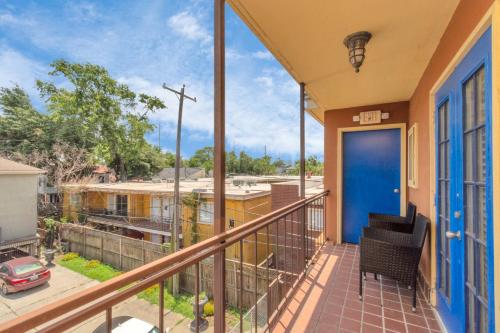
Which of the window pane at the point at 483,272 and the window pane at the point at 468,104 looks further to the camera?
the window pane at the point at 468,104

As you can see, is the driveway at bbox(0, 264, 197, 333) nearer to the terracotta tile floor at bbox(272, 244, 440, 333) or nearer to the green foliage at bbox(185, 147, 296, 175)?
the terracotta tile floor at bbox(272, 244, 440, 333)

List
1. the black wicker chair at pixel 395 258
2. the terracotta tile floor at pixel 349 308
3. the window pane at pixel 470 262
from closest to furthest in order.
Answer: the window pane at pixel 470 262 < the terracotta tile floor at pixel 349 308 < the black wicker chair at pixel 395 258

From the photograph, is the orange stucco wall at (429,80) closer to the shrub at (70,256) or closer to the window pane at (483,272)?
the window pane at (483,272)

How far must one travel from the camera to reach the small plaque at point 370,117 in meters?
3.50

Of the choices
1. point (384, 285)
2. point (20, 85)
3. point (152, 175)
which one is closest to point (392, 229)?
point (384, 285)

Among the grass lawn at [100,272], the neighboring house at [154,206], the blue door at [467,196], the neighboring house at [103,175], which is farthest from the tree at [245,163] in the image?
the blue door at [467,196]

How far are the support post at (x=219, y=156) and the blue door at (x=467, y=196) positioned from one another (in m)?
1.19

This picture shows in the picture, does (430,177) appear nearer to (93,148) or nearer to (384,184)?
(384,184)

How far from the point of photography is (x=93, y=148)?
9219 mm

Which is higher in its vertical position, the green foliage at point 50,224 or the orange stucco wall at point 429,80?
the orange stucco wall at point 429,80

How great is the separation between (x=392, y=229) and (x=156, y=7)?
8.19 metres

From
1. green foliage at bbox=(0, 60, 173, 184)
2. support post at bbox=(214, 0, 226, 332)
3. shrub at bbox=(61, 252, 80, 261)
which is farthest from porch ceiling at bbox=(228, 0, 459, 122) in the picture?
shrub at bbox=(61, 252, 80, 261)

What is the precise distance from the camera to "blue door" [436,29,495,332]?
105 cm

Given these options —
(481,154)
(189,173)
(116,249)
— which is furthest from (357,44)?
(189,173)
